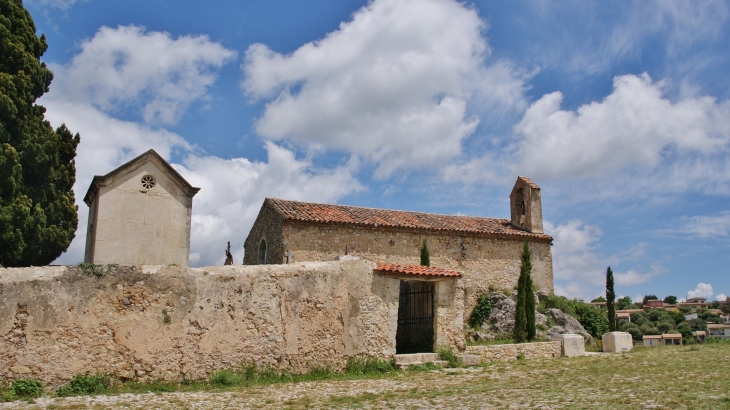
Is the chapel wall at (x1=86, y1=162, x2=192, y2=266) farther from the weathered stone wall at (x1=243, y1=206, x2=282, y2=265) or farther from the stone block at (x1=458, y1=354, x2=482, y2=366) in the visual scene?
the weathered stone wall at (x1=243, y1=206, x2=282, y2=265)

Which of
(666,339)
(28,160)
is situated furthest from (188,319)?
(666,339)

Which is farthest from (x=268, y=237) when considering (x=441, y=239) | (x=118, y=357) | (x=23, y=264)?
(x=118, y=357)

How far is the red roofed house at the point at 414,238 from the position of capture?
23016 millimetres

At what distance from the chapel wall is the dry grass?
11.0 ft

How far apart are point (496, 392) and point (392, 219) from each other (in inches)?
603

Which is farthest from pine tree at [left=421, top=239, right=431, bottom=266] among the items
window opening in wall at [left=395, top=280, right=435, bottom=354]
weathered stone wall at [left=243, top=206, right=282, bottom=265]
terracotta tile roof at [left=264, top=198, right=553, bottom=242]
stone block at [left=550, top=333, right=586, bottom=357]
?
stone block at [left=550, top=333, right=586, bottom=357]

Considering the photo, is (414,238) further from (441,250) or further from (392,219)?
(441,250)

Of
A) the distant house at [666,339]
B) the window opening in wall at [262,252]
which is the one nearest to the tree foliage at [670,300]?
the distant house at [666,339]

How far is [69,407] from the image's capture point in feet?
30.0

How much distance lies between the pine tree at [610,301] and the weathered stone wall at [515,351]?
9817 mm

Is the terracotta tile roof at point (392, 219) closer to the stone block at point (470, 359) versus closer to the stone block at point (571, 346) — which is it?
the stone block at point (571, 346)

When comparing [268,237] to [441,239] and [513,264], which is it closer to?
[441,239]

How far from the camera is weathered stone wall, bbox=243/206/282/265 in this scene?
75.2ft

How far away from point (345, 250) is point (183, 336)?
12.1m
